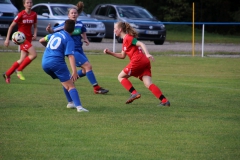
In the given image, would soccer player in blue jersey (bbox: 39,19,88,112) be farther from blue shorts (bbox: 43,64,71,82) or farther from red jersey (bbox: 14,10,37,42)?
red jersey (bbox: 14,10,37,42)

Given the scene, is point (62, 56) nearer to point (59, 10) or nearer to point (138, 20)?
point (138, 20)

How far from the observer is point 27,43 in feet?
48.9

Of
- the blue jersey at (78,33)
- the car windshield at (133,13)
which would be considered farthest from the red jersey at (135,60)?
the car windshield at (133,13)

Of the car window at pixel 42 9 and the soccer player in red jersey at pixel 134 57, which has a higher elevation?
the soccer player in red jersey at pixel 134 57

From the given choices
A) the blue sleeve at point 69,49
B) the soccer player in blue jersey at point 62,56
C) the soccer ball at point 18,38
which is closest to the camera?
the blue sleeve at point 69,49

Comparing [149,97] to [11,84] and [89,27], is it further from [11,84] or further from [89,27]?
[89,27]

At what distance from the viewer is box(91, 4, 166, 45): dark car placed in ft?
94.6

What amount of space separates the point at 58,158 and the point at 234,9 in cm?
4022

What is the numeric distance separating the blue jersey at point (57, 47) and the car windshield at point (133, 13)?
65.3 ft

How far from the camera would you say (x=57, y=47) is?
10.0 m

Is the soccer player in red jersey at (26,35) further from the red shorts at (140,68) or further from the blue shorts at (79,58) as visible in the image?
the red shorts at (140,68)

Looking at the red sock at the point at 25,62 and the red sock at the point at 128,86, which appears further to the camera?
the red sock at the point at 25,62

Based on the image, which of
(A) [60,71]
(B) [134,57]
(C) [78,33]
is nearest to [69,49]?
(A) [60,71]

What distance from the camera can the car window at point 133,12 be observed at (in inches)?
1182
